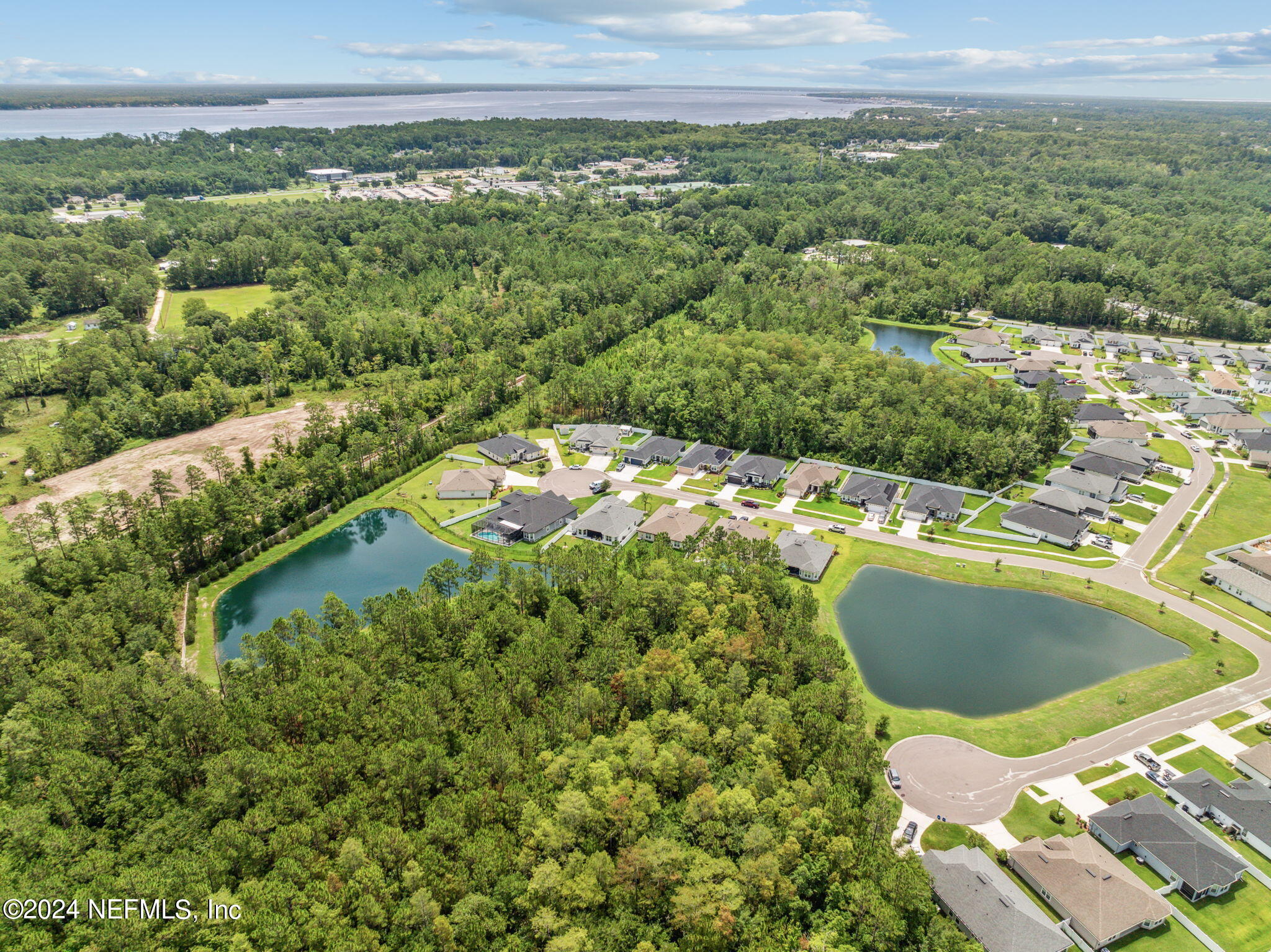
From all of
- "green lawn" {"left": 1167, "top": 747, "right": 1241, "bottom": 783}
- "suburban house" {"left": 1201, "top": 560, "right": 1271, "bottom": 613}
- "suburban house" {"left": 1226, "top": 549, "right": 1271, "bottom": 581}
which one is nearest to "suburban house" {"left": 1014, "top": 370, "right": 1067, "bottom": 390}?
"suburban house" {"left": 1226, "top": 549, "right": 1271, "bottom": 581}

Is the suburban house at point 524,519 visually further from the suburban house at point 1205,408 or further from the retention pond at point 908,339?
the suburban house at point 1205,408

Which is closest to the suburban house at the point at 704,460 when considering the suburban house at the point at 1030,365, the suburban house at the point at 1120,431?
the suburban house at the point at 1120,431

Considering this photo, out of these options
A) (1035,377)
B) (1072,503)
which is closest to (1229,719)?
(1072,503)

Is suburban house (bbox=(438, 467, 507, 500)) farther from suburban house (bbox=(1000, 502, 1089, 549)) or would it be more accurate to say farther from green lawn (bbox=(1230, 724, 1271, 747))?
green lawn (bbox=(1230, 724, 1271, 747))

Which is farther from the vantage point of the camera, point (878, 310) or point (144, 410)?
point (878, 310)

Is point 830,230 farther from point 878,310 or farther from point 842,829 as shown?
point 842,829

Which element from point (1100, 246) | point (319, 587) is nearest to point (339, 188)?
point (319, 587)

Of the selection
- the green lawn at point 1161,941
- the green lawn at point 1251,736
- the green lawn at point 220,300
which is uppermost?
the green lawn at point 220,300
